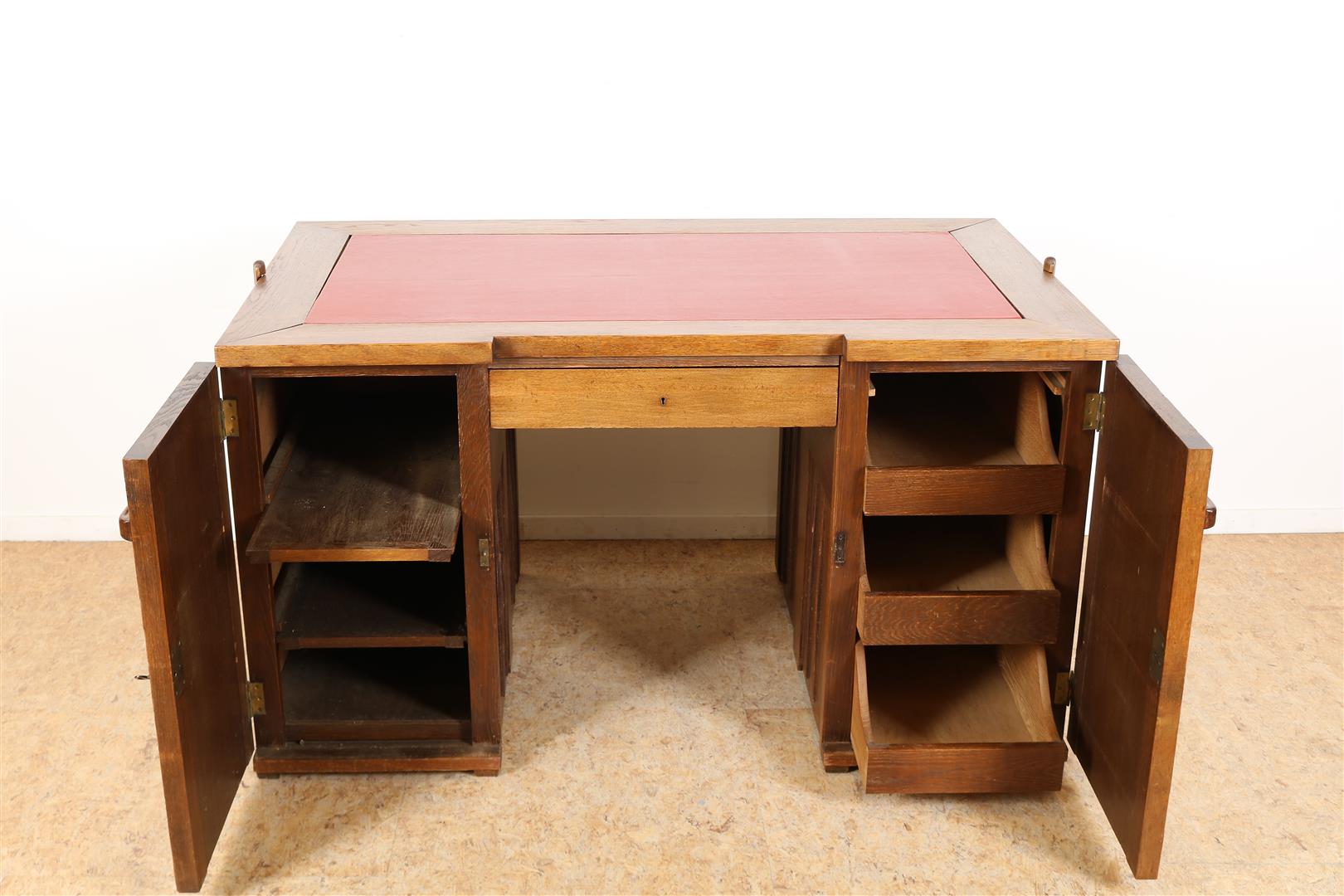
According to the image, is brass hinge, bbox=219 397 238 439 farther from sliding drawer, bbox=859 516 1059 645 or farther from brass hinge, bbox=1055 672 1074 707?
brass hinge, bbox=1055 672 1074 707

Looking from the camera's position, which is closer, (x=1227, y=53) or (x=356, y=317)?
(x=356, y=317)

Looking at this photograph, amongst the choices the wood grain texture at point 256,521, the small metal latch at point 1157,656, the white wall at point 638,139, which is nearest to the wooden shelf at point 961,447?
the small metal latch at point 1157,656

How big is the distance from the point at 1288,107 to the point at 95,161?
2759 mm

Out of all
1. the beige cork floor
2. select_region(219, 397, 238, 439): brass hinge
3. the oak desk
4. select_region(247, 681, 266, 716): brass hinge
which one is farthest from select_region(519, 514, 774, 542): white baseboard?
select_region(219, 397, 238, 439): brass hinge

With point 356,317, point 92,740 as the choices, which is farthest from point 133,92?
point 92,740

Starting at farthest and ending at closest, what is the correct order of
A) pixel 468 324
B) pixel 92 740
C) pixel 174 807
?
pixel 92 740, pixel 468 324, pixel 174 807

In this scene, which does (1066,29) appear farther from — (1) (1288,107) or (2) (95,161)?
(2) (95,161)

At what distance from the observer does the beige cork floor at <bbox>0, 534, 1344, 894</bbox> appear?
2.48 metres

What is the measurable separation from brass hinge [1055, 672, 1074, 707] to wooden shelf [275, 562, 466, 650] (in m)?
1.09

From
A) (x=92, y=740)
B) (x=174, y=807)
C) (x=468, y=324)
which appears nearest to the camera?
(x=174, y=807)

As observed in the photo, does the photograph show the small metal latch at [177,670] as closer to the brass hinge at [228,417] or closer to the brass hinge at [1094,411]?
the brass hinge at [228,417]

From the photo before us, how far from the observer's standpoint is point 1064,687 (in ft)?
8.70

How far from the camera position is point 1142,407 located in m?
2.30

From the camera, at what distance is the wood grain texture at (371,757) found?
8.86 ft
